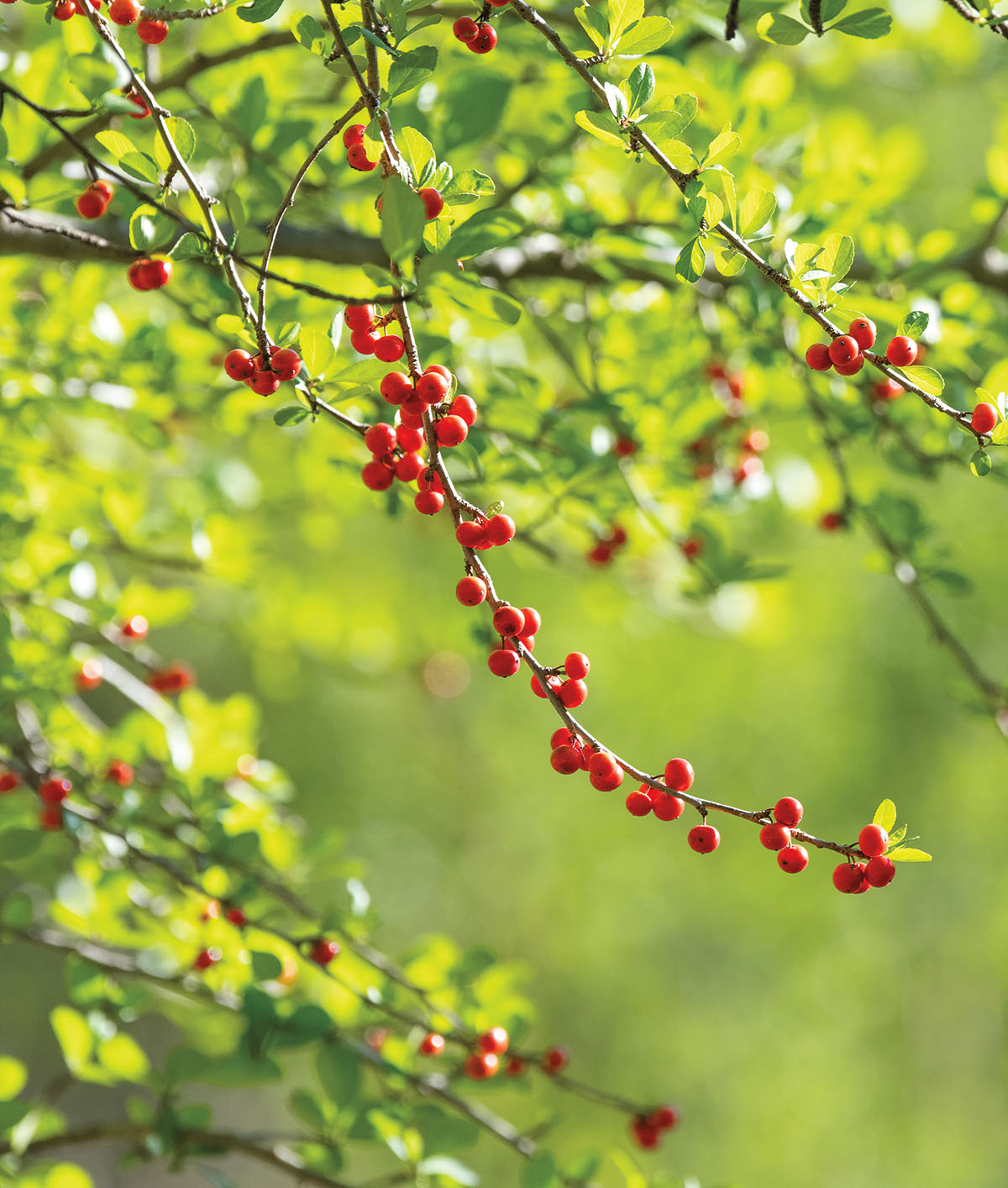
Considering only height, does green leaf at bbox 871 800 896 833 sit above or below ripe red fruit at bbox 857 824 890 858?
above

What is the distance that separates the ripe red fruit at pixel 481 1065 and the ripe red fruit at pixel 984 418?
104 centimetres

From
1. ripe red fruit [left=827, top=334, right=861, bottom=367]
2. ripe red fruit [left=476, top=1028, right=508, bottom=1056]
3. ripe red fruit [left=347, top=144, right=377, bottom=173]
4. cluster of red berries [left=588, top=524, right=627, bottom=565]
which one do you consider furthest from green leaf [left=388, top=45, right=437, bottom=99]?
ripe red fruit [left=476, top=1028, right=508, bottom=1056]

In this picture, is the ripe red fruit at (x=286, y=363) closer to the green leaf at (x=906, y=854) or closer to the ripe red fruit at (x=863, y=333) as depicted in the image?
the ripe red fruit at (x=863, y=333)

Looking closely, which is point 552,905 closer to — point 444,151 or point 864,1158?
point 864,1158

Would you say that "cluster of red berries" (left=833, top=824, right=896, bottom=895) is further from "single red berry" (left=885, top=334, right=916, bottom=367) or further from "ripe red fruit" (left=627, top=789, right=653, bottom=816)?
"single red berry" (left=885, top=334, right=916, bottom=367)

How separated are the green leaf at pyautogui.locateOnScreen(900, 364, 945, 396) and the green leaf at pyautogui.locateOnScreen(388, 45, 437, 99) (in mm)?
498

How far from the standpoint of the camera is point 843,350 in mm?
879

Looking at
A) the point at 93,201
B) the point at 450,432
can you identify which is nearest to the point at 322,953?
the point at 450,432

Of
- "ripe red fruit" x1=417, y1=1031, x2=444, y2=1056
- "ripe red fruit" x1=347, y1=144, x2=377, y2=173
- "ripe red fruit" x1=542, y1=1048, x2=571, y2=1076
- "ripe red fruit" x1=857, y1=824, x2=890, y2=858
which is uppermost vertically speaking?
"ripe red fruit" x1=347, y1=144, x2=377, y2=173

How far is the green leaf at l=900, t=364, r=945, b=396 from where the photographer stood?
91 cm

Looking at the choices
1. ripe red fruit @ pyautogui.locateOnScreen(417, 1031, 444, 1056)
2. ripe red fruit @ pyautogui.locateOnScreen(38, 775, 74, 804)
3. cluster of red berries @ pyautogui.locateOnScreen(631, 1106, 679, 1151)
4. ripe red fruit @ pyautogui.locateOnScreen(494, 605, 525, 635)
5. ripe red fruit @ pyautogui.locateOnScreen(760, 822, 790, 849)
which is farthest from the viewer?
cluster of red berries @ pyautogui.locateOnScreen(631, 1106, 679, 1151)

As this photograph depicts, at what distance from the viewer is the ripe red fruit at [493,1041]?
1.42 m

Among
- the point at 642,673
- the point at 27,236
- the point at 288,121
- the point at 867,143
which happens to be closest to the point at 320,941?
the point at 27,236

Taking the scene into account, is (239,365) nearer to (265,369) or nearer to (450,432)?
(265,369)
